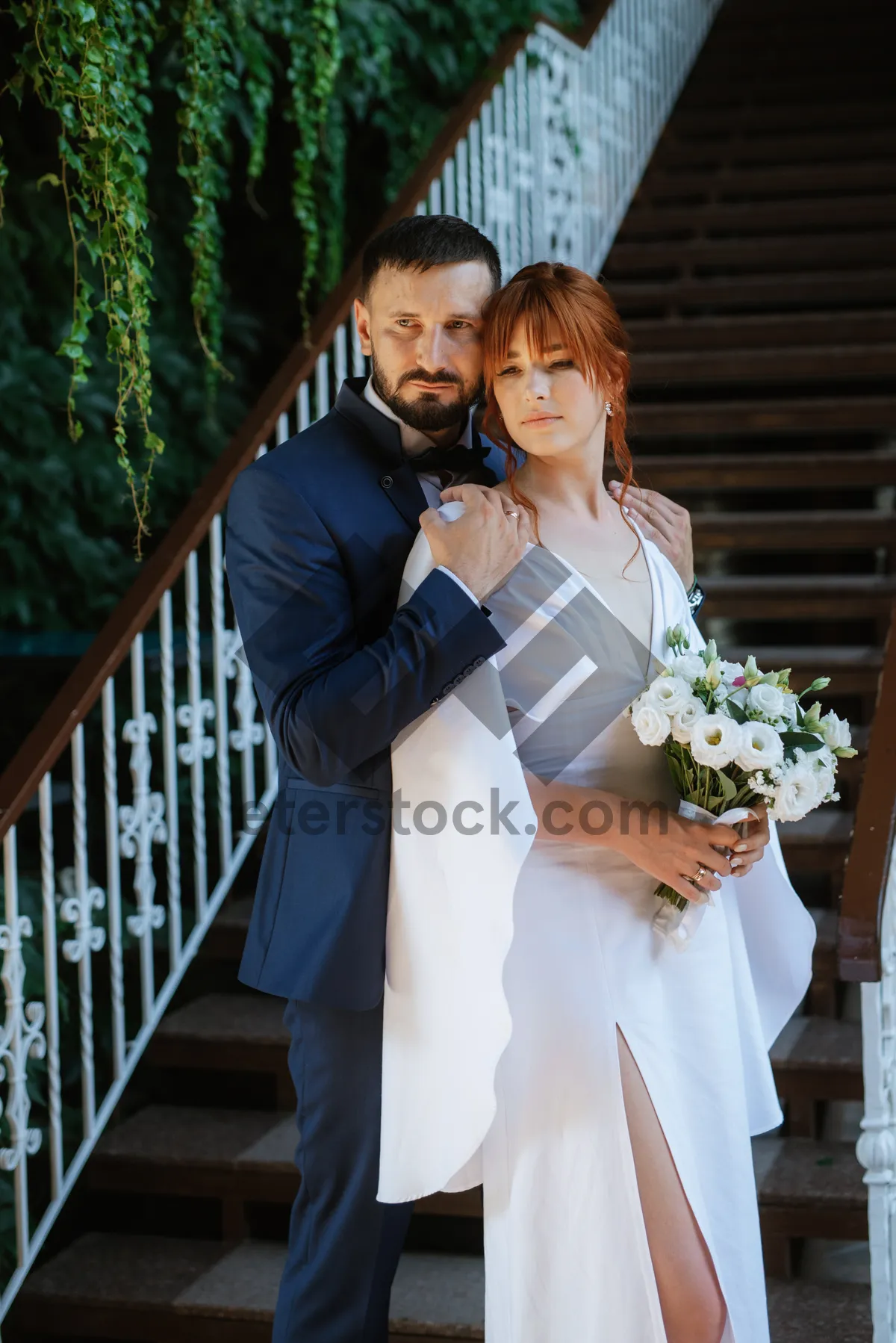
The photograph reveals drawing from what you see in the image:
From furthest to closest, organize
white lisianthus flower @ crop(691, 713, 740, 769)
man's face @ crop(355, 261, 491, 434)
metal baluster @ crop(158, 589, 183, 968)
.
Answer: metal baluster @ crop(158, 589, 183, 968)
man's face @ crop(355, 261, 491, 434)
white lisianthus flower @ crop(691, 713, 740, 769)

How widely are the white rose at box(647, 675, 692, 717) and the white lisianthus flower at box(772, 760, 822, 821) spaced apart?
158mm

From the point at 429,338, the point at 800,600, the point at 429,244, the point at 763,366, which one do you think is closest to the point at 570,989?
the point at 429,338

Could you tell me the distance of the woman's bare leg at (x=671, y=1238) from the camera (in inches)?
70.5

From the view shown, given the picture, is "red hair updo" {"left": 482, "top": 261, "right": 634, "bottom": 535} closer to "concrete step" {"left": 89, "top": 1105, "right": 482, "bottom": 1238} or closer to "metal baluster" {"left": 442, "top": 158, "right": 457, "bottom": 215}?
"concrete step" {"left": 89, "top": 1105, "right": 482, "bottom": 1238}

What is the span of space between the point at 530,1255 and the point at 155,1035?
5.71 ft

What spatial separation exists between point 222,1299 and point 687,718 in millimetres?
1694

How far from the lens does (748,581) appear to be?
4207mm

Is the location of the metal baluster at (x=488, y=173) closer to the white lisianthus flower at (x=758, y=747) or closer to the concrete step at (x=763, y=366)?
the concrete step at (x=763, y=366)

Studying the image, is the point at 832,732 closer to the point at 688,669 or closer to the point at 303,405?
the point at 688,669

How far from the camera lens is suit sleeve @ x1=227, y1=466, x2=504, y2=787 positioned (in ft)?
5.76

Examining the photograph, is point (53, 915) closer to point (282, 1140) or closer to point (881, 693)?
point (282, 1140)

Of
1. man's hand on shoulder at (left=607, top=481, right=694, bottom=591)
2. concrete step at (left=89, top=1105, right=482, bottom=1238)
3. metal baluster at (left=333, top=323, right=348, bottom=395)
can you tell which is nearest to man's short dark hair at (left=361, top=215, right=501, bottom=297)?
man's hand on shoulder at (left=607, top=481, right=694, bottom=591)

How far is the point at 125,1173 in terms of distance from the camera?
10.2 ft

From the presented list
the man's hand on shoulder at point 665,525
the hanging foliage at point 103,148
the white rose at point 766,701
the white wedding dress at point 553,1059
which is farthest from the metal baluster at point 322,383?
the white rose at point 766,701
